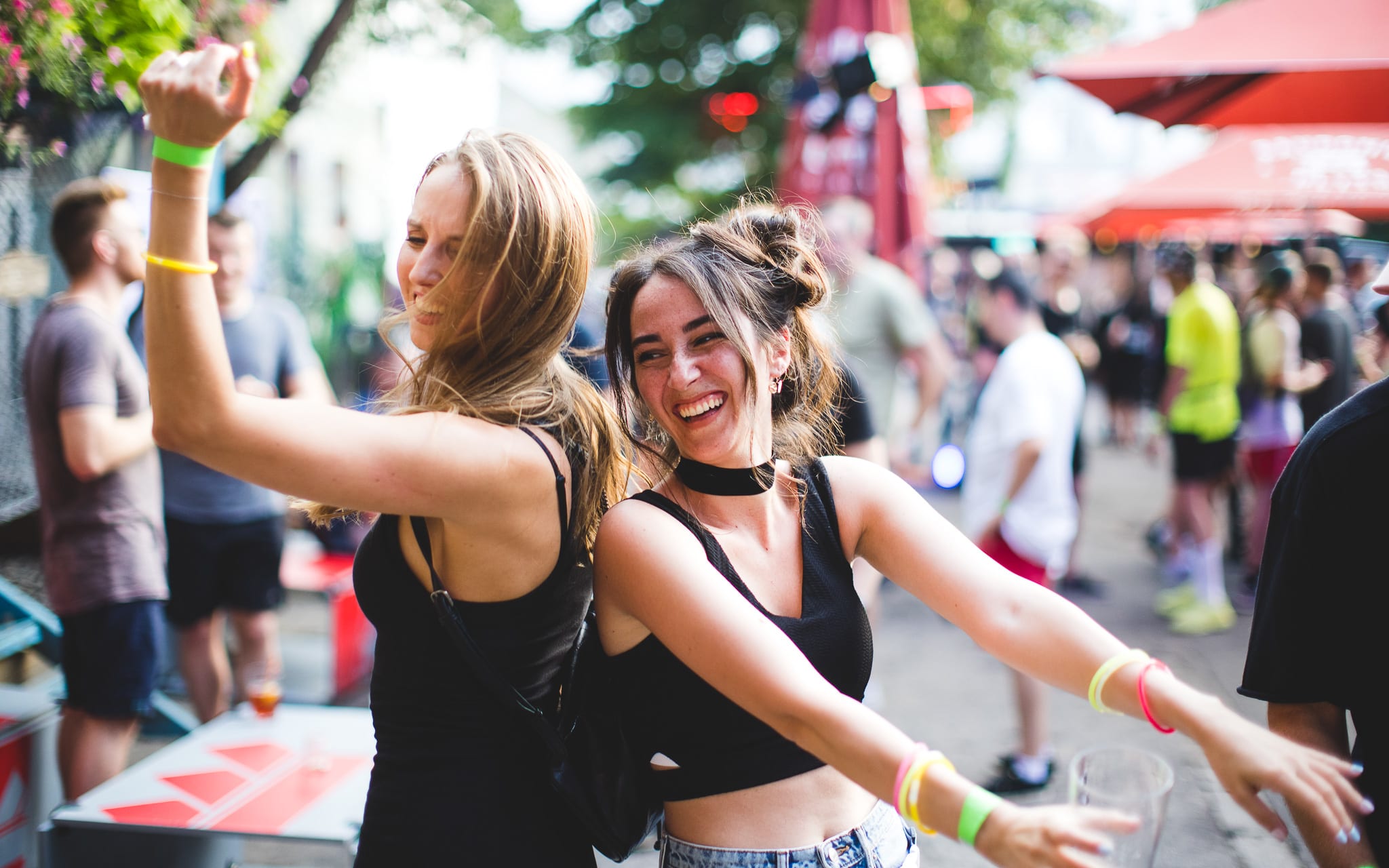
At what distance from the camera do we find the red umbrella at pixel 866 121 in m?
6.76

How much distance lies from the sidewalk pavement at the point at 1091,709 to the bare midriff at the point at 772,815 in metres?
2.12

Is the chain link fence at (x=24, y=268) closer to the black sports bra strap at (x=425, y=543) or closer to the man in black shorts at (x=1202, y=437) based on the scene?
the black sports bra strap at (x=425, y=543)

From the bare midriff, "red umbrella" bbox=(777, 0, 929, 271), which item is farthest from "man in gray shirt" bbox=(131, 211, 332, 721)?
"red umbrella" bbox=(777, 0, 929, 271)

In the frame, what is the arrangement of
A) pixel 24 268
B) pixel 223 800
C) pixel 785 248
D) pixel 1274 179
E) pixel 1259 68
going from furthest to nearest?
1. pixel 1274 179
2. pixel 1259 68
3. pixel 24 268
4. pixel 223 800
5. pixel 785 248

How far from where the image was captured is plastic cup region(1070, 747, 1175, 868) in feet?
3.56

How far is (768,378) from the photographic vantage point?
68.6 inches

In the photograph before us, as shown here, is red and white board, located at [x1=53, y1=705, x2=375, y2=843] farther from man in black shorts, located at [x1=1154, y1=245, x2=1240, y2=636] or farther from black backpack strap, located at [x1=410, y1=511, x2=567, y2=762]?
man in black shorts, located at [x1=1154, y1=245, x2=1240, y2=636]

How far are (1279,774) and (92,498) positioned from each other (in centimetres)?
307

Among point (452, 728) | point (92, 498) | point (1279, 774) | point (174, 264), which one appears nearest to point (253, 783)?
point (92, 498)

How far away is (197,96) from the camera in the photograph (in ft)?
3.65

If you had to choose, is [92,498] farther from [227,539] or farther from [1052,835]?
[1052,835]

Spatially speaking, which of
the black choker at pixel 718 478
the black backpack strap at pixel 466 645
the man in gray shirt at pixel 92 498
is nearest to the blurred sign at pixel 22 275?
the man in gray shirt at pixel 92 498

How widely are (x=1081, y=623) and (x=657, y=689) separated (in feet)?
2.11

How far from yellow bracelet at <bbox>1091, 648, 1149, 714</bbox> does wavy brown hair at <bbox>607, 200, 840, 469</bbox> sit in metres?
0.62
